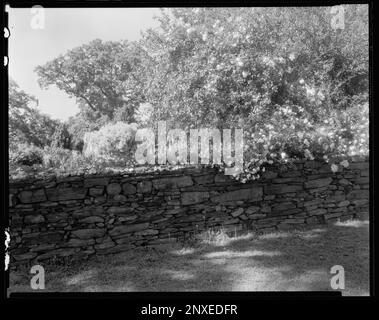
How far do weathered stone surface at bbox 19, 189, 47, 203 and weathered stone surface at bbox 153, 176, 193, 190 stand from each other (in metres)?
1.30

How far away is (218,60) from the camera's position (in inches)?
163

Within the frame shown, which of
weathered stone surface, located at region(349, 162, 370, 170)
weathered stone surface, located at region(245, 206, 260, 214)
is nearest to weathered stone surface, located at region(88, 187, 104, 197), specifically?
weathered stone surface, located at region(245, 206, 260, 214)

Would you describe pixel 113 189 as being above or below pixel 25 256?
above

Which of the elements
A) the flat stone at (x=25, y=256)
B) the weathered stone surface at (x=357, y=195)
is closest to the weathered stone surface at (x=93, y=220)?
the flat stone at (x=25, y=256)

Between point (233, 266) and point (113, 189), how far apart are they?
1.68 meters

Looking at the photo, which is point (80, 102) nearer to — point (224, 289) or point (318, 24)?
point (224, 289)

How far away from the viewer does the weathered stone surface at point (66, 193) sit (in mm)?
3775

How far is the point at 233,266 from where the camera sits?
3645 millimetres

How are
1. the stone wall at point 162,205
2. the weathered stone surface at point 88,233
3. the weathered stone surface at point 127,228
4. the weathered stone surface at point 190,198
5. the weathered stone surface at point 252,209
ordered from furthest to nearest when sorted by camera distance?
the weathered stone surface at point 252,209 < the weathered stone surface at point 190,198 < the weathered stone surface at point 127,228 < the weathered stone surface at point 88,233 < the stone wall at point 162,205

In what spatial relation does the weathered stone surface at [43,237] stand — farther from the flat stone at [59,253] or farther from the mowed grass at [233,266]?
the mowed grass at [233,266]

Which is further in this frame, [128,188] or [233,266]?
[128,188]

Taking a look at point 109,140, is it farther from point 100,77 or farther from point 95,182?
point 100,77

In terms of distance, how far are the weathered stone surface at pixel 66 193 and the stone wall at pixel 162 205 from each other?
11 millimetres

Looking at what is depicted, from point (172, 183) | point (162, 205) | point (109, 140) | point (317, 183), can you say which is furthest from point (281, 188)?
point (109, 140)
